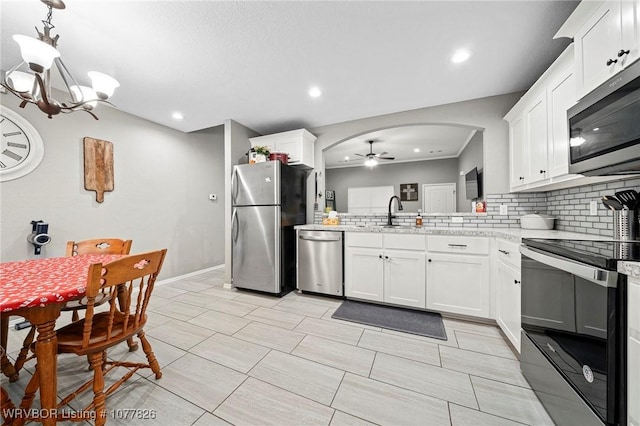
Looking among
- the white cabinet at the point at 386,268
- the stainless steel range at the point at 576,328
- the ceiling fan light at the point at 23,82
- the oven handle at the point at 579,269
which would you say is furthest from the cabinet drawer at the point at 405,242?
the ceiling fan light at the point at 23,82

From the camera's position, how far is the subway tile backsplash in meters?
1.69

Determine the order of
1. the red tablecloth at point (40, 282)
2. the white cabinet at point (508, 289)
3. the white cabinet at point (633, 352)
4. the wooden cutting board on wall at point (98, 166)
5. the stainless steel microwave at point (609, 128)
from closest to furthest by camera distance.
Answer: the white cabinet at point (633, 352)
the red tablecloth at point (40, 282)
the stainless steel microwave at point (609, 128)
the white cabinet at point (508, 289)
the wooden cutting board on wall at point (98, 166)

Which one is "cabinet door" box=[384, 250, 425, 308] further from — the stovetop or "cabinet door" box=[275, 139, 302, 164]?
"cabinet door" box=[275, 139, 302, 164]

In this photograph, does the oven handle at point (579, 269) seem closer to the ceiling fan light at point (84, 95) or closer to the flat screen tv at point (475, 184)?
the flat screen tv at point (475, 184)

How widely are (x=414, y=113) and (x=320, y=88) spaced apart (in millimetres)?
1362

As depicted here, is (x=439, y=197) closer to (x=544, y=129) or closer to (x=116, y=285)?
(x=544, y=129)

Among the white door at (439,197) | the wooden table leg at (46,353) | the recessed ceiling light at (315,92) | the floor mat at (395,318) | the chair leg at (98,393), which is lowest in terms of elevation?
the floor mat at (395,318)

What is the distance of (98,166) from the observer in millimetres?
2850

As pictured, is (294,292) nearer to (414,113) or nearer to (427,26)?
(414,113)

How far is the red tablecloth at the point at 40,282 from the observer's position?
938 mm

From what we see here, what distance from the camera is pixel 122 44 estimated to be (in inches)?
72.8

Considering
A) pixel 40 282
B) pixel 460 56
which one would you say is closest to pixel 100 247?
pixel 40 282

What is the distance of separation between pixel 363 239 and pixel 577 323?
1.79m

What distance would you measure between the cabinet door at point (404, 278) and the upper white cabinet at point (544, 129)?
1.23m
